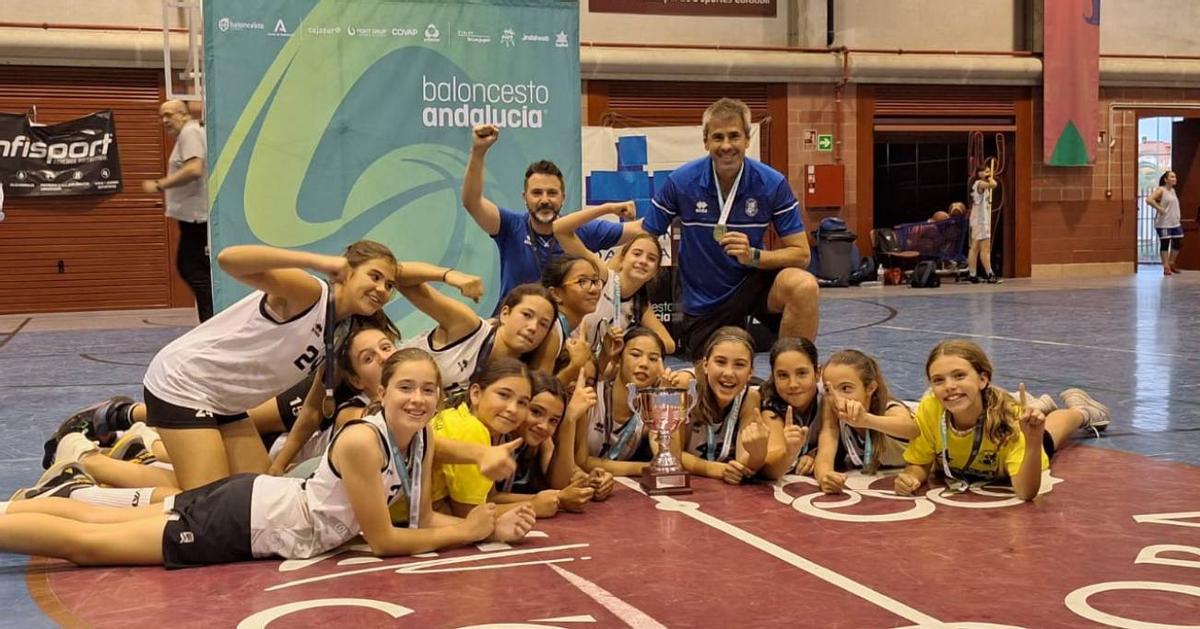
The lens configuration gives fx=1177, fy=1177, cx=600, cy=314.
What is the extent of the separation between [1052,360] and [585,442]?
14.4ft

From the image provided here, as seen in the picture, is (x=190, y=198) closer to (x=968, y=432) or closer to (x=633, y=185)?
(x=633, y=185)

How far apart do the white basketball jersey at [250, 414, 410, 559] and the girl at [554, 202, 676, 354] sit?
5.63 feet

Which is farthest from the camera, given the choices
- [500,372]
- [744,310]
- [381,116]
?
[381,116]

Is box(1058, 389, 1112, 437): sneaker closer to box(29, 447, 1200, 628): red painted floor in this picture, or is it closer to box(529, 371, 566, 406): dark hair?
box(29, 447, 1200, 628): red painted floor

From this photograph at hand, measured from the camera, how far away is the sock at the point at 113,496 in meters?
3.79

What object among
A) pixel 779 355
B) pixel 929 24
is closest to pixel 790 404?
pixel 779 355

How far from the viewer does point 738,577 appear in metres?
3.13

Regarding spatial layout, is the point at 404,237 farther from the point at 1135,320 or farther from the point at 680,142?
the point at 680,142

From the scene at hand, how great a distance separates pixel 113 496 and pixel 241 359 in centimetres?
59

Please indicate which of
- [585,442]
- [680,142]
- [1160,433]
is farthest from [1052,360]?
[680,142]

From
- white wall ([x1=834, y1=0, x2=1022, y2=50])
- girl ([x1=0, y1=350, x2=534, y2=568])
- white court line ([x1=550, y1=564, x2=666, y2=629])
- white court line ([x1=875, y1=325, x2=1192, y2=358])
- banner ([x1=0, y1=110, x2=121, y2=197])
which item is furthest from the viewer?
white wall ([x1=834, y1=0, x2=1022, y2=50])

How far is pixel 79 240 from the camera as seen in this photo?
14.6m

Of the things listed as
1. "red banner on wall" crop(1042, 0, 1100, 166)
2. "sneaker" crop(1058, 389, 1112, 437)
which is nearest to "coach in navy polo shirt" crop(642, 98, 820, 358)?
"sneaker" crop(1058, 389, 1112, 437)

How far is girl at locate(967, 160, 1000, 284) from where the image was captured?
57.1 ft
